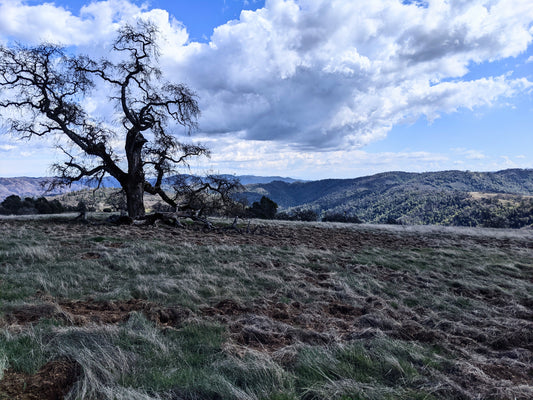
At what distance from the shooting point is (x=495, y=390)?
11.2 ft

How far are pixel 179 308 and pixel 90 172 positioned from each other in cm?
1835

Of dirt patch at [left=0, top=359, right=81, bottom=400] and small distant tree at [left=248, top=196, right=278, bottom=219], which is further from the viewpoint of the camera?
small distant tree at [left=248, top=196, right=278, bottom=219]

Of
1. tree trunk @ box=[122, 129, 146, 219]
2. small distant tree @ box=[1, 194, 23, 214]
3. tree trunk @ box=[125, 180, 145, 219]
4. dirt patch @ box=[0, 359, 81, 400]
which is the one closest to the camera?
dirt patch @ box=[0, 359, 81, 400]

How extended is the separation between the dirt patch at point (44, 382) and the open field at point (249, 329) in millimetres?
15

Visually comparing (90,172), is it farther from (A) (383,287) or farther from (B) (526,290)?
(B) (526,290)

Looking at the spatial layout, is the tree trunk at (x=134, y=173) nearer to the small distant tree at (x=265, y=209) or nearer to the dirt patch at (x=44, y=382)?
the dirt patch at (x=44, y=382)

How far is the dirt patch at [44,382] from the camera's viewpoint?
9.46 feet

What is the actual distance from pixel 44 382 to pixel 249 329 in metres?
2.76

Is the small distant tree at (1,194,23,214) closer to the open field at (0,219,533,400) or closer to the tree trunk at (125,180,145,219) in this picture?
the tree trunk at (125,180,145,219)

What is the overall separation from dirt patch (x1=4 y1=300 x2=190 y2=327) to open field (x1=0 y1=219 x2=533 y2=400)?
0.02 m

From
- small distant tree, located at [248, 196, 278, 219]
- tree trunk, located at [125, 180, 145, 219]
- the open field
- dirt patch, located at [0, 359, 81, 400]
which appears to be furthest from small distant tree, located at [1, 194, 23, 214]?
dirt patch, located at [0, 359, 81, 400]

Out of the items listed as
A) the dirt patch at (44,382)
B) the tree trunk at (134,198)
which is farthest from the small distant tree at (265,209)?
the dirt patch at (44,382)

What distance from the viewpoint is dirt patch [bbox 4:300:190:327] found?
4.88 m

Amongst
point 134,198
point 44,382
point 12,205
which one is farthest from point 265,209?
point 44,382
